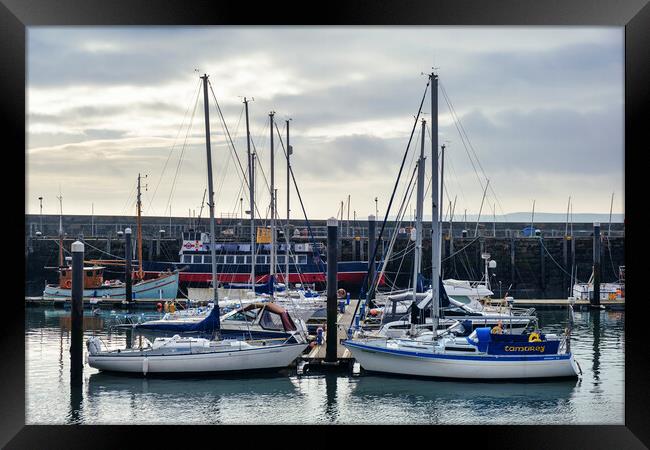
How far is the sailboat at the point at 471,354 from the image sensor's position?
1287cm

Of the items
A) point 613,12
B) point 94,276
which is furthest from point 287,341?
point 94,276

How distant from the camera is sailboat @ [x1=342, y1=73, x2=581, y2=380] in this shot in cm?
1287

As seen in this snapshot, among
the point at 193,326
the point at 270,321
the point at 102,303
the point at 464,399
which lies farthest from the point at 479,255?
the point at 464,399

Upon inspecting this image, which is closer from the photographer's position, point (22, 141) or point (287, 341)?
point (22, 141)

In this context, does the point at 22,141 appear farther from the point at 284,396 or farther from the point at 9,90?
the point at 284,396

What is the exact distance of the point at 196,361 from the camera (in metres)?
13.4

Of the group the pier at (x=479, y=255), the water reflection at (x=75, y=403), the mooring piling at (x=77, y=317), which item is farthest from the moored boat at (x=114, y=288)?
the water reflection at (x=75, y=403)

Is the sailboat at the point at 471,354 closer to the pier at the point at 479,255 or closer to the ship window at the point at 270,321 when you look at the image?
the ship window at the point at 270,321

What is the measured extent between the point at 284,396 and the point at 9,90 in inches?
258

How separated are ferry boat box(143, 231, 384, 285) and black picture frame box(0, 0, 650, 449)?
1943 cm

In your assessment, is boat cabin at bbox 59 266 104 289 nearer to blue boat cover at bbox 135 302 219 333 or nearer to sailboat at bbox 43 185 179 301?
sailboat at bbox 43 185 179 301

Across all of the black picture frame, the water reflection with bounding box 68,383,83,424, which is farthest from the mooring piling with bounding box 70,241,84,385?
the black picture frame

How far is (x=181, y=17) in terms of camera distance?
24.6 feet

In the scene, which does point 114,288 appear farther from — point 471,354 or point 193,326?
point 471,354
